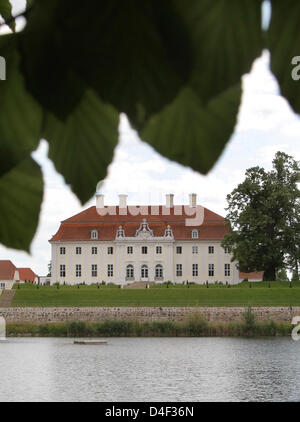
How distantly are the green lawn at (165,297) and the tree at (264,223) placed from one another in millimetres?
1406

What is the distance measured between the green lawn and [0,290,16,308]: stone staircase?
0.84 feet

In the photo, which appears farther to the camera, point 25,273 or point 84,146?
A: point 25,273

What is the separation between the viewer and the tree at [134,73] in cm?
26

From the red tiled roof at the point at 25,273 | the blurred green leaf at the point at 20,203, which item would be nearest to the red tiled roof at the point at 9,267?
the red tiled roof at the point at 25,273

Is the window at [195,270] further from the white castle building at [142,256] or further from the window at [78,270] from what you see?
the window at [78,270]

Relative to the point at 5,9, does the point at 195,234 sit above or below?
above

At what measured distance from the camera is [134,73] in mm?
277

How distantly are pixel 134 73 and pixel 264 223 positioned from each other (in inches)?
1156

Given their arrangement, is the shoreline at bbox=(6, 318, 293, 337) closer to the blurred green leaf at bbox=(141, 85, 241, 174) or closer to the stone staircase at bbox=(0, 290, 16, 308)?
the stone staircase at bbox=(0, 290, 16, 308)

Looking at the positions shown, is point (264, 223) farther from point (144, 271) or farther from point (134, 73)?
point (134, 73)

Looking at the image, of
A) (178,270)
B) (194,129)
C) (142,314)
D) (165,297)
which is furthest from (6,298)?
(194,129)

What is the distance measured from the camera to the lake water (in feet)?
52.6
